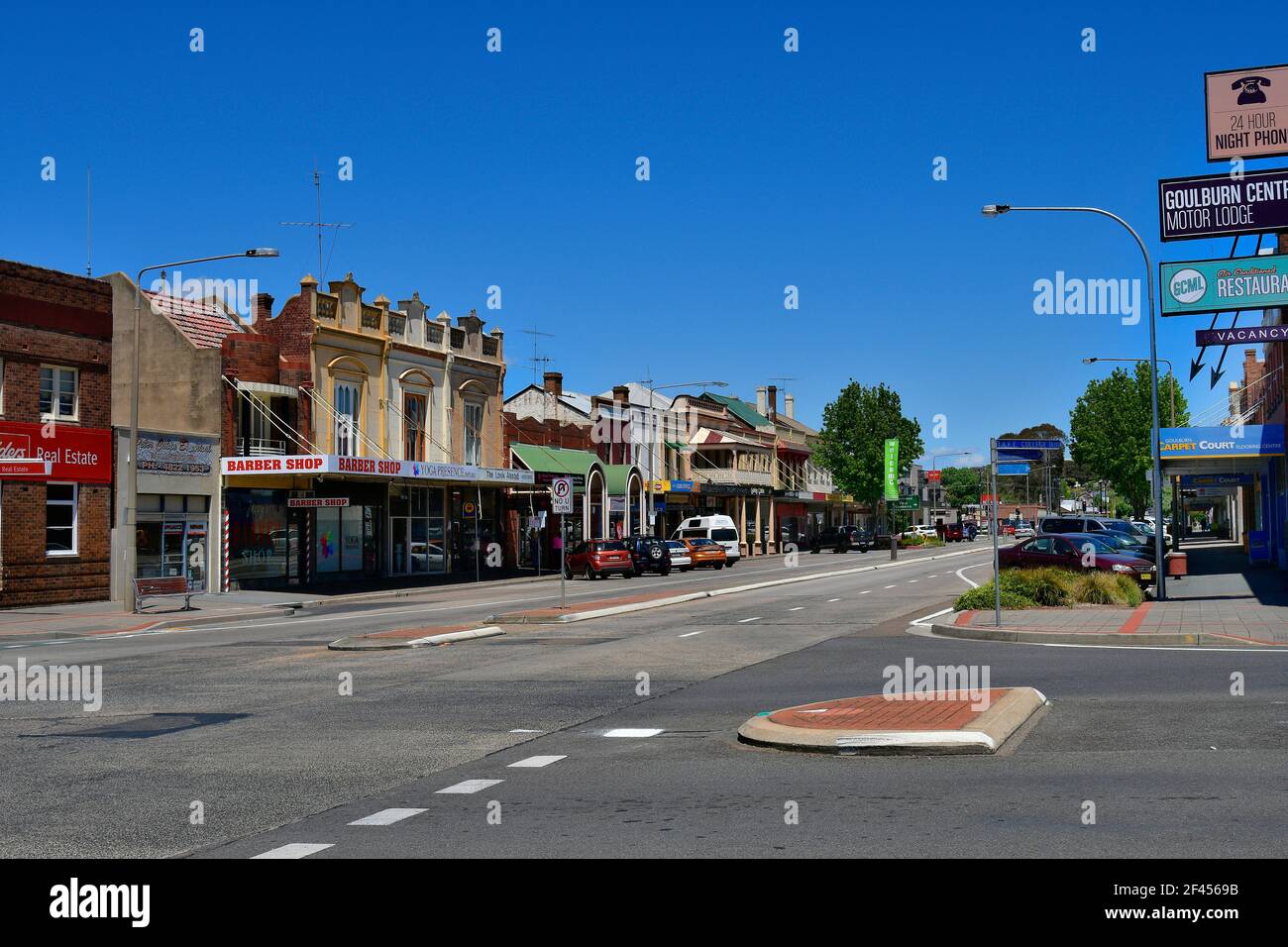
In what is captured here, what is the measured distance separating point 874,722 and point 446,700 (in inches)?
198

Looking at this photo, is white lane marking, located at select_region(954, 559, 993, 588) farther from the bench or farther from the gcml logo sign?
the bench

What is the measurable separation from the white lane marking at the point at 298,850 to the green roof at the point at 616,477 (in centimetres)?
5410

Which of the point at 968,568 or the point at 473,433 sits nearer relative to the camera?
the point at 968,568

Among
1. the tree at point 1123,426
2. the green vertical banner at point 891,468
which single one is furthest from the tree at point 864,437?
the tree at point 1123,426

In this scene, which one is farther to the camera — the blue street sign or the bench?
the bench

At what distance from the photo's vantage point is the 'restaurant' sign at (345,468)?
119ft

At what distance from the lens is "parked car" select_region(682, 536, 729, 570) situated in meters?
53.1

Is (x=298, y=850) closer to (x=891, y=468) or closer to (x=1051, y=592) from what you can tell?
(x=1051, y=592)

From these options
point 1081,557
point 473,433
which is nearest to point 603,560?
point 473,433

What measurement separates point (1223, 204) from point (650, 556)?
89.6 ft

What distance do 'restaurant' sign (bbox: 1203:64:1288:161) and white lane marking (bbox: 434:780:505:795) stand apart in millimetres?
25792

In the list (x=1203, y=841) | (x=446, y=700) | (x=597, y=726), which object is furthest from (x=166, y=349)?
(x=1203, y=841)

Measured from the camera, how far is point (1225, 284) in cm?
2598

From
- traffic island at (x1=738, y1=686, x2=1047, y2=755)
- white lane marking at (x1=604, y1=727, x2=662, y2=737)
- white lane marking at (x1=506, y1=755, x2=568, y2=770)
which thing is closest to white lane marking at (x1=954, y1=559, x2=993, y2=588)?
traffic island at (x1=738, y1=686, x2=1047, y2=755)
